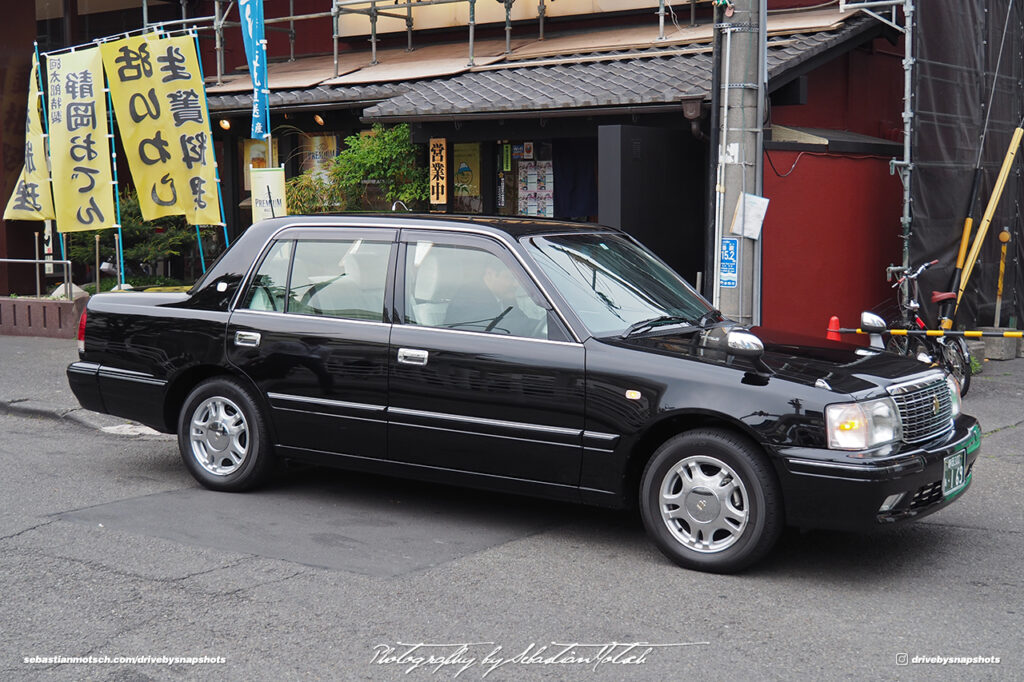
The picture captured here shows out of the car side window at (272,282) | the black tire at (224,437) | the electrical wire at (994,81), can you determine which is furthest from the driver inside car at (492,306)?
the electrical wire at (994,81)

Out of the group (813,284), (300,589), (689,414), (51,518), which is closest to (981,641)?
(689,414)

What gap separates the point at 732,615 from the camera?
484cm

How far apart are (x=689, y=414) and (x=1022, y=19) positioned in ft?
34.6

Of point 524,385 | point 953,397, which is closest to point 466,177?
point 524,385

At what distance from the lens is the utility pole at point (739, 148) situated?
26.5 feet

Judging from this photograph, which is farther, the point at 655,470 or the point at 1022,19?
the point at 1022,19

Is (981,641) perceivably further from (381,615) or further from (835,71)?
(835,71)

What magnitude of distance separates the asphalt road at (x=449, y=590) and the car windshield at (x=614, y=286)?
3.83ft

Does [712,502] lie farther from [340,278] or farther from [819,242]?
[819,242]

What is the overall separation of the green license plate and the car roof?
240 cm

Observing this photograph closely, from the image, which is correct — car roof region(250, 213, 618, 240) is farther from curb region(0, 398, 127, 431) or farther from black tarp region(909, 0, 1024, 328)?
black tarp region(909, 0, 1024, 328)

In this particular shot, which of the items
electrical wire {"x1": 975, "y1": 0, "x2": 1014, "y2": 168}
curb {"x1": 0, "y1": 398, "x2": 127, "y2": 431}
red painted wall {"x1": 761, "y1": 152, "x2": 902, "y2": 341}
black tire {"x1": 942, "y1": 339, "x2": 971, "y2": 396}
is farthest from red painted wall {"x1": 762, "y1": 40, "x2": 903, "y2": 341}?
curb {"x1": 0, "y1": 398, "x2": 127, "y2": 431}

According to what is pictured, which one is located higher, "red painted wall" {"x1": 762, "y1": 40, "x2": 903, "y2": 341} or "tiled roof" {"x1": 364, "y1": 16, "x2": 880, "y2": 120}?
"tiled roof" {"x1": 364, "y1": 16, "x2": 880, "y2": 120}

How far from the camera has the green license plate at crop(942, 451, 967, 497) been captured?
5.48m
